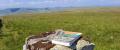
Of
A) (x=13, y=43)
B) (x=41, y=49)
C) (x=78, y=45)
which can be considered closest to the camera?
(x=78, y=45)

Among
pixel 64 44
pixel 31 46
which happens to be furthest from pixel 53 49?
pixel 31 46

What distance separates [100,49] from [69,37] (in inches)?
347

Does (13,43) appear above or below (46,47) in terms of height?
below

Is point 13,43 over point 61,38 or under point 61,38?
under

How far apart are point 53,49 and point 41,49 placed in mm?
516

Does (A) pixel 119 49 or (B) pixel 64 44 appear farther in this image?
(A) pixel 119 49

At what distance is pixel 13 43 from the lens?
21406 mm

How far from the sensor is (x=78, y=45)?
853 centimetres

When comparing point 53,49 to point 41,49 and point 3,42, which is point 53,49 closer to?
point 41,49

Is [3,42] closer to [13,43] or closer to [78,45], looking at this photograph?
[13,43]

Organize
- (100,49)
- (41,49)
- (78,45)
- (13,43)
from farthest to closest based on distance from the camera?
(13,43)
(100,49)
(41,49)
(78,45)

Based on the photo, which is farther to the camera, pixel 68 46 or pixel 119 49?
pixel 119 49

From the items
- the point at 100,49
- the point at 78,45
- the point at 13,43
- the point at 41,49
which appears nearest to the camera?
the point at 78,45

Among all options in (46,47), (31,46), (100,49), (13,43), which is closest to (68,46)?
(46,47)
